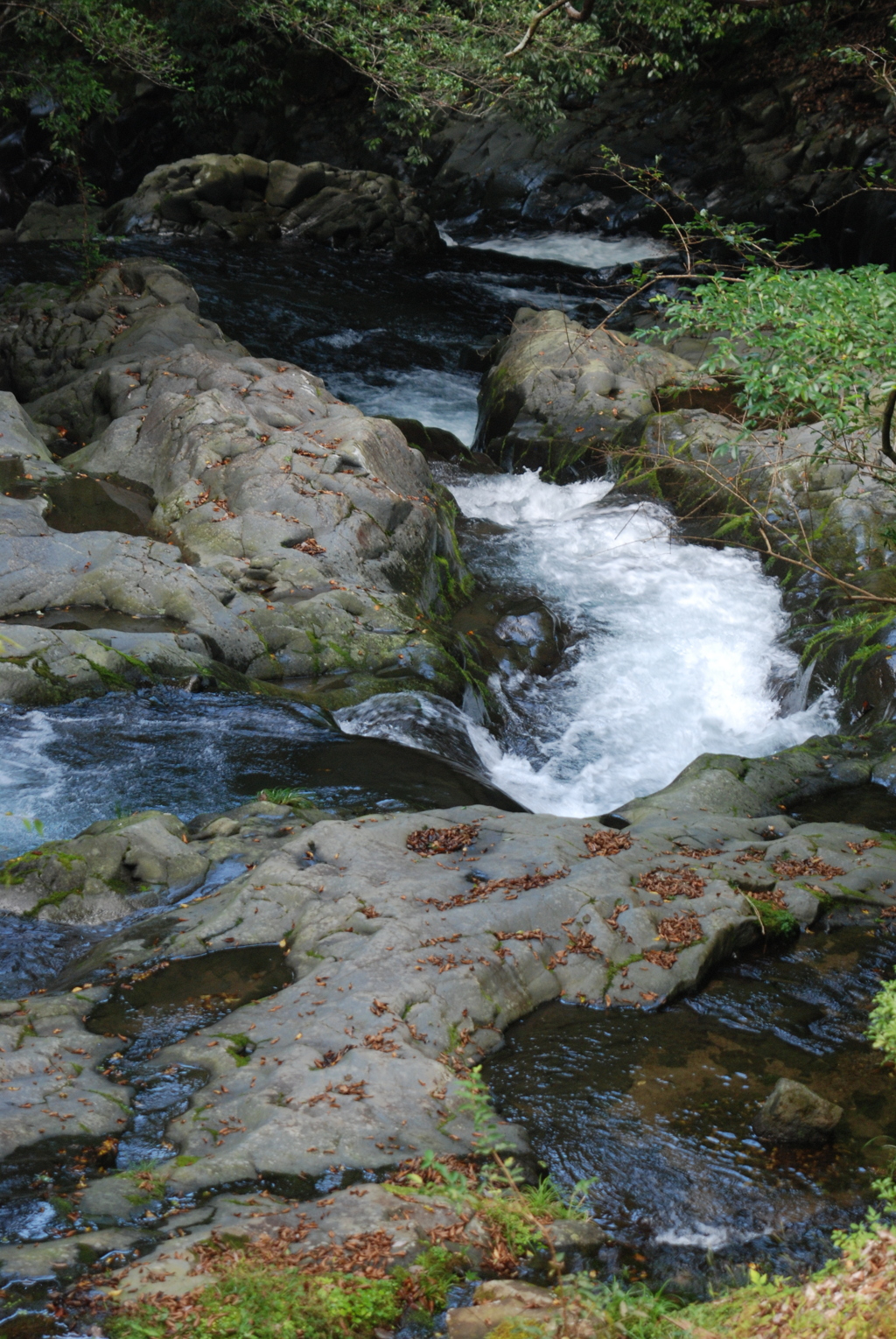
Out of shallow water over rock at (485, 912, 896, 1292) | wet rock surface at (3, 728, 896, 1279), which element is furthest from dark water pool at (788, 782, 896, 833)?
shallow water over rock at (485, 912, 896, 1292)

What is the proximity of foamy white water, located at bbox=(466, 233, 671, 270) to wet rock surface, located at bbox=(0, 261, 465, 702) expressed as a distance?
A: 1378 centimetres

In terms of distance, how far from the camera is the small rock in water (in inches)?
175

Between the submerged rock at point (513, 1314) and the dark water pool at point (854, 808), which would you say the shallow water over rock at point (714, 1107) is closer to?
the submerged rock at point (513, 1314)

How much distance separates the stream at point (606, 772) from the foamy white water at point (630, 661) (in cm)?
3

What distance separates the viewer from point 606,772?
980cm

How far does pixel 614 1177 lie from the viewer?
427cm

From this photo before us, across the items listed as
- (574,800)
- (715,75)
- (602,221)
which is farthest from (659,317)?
(574,800)

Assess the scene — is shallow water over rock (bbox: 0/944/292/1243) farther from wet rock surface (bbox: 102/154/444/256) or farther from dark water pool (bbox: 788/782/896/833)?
wet rock surface (bbox: 102/154/444/256)

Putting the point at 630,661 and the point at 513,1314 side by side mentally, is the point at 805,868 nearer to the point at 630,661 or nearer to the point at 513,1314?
the point at 513,1314

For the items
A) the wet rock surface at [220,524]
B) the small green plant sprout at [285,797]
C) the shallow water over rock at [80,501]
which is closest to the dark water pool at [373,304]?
the wet rock surface at [220,524]

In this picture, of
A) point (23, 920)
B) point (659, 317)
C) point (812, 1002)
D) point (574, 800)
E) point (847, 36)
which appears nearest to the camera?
point (812, 1002)

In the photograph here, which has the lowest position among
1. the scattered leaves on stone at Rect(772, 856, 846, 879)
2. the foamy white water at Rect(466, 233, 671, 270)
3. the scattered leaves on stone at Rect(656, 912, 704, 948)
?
the scattered leaves on stone at Rect(772, 856, 846, 879)

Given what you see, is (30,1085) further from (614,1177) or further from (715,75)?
(715,75)

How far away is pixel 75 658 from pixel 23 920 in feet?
8.86
